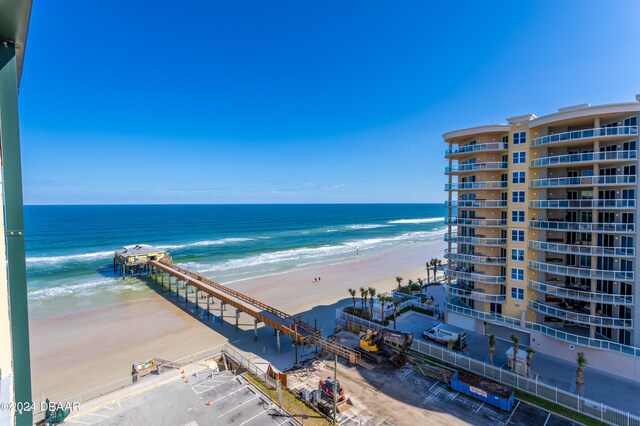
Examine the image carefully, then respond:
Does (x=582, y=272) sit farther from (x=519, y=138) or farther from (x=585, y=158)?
(x=519, y=138)

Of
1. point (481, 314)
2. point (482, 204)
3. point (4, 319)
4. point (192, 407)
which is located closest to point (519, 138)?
point (482, 204)

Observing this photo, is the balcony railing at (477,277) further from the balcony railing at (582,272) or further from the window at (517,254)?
the balcony railing at (582,272)

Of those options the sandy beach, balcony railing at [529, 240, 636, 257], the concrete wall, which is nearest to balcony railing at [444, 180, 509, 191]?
balcony railing at [529, 240, 636, 257]

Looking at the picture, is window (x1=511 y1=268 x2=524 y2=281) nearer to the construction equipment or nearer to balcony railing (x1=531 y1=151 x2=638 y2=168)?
balcony railing (x1=531 y1=151 x2=638 y2=168)

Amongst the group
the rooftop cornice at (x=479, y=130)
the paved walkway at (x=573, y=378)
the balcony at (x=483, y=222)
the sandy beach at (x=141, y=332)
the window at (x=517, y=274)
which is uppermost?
the rooftop cornice at (x=479, y=130)

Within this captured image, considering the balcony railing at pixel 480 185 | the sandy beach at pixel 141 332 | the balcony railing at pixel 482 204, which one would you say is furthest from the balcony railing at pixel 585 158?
the sandy beach at pixel 141 332

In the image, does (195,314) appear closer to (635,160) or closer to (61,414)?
(61,414)
